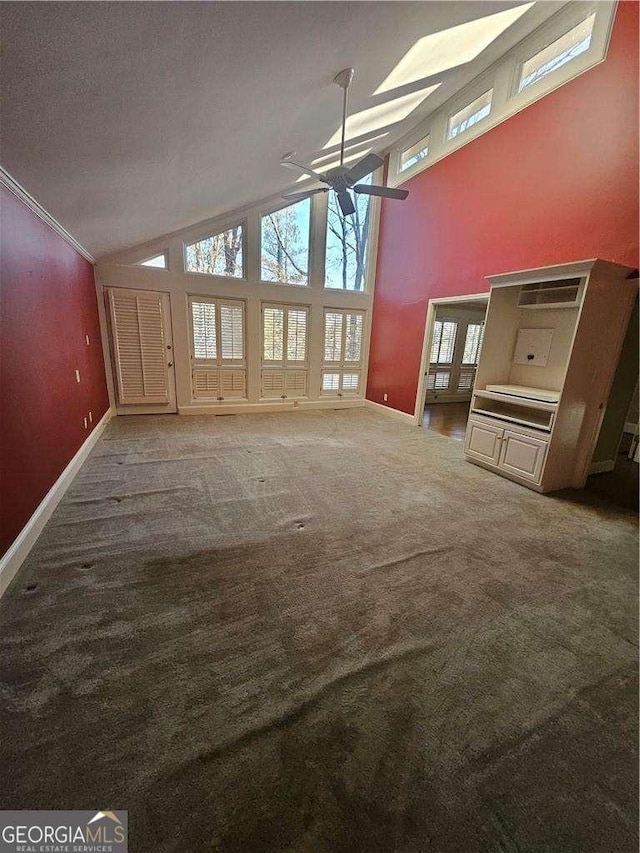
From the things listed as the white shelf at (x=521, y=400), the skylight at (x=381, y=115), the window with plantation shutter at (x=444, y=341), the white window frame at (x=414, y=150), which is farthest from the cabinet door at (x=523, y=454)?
the white window frame at (x=414, y=150)

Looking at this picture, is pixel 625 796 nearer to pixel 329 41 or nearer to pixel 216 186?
pixel 329 41

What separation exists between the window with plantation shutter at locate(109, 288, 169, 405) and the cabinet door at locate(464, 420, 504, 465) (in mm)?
4819

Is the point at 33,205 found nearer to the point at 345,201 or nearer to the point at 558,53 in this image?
the point at 345,201

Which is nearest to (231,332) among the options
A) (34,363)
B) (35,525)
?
(34,363)

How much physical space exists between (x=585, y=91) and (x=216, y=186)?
149 inches

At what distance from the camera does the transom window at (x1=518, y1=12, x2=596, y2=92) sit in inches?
127

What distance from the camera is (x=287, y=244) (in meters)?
6.05

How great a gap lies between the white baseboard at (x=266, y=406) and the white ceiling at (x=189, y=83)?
9.55 ft

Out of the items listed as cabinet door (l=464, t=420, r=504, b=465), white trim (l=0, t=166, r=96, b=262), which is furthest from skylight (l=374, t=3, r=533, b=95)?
cabinet door (l=464, t=420, r=504, b=465)

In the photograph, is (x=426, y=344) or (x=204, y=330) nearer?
(x=426, y=344)

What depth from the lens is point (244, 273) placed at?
5.79 meters

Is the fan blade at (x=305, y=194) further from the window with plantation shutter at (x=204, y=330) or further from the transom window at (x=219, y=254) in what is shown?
the window with plantation shutter at (x=204, y=330)

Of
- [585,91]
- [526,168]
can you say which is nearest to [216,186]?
[526,168]

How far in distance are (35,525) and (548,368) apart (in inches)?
191
